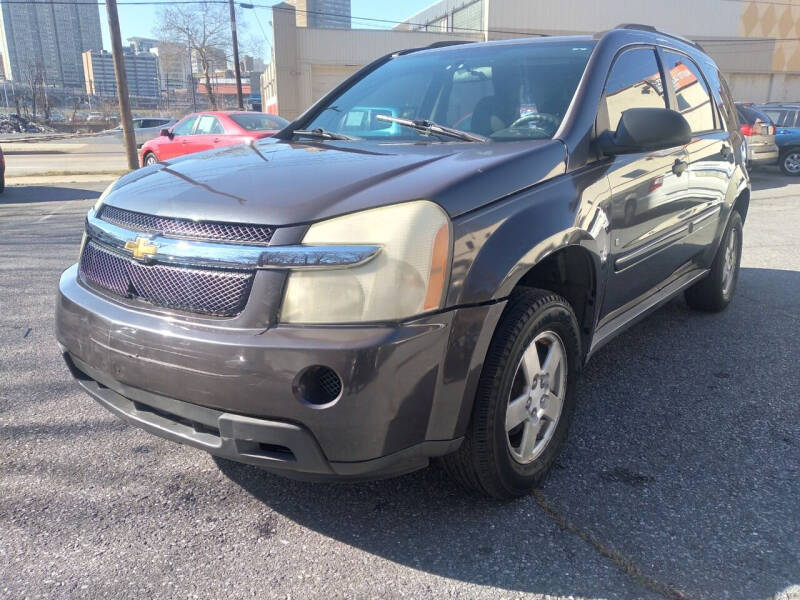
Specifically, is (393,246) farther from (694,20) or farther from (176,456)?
(694,20)

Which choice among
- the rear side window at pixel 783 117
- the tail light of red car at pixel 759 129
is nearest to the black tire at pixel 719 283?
the tail light of red car at pixel 759 129

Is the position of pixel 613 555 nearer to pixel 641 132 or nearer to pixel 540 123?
pixel 641 132

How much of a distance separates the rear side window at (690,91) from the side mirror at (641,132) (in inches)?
41.3

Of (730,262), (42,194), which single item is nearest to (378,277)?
(730,262)

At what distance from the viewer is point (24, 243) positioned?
730cm

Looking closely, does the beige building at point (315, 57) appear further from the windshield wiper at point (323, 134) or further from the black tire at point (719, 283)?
the windshield wiper at point (323, 134)

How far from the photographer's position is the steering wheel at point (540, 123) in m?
2.77

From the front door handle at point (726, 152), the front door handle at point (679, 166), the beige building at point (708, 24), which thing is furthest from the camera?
the beige building at point (708, 24)

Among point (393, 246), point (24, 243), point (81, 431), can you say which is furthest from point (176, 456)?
point (24, 243)

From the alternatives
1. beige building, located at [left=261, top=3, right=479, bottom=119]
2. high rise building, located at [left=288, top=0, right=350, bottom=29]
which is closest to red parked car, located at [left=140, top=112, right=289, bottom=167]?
beige building, located at [left=261, top=3, right=479, bottom=119]

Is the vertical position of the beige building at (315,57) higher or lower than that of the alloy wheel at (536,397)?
higher

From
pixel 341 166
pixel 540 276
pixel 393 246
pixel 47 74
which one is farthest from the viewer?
pixel 47 74

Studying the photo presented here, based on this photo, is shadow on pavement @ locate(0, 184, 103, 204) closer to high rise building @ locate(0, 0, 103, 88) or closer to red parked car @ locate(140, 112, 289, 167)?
red parked car @ locate(140, 112, 289, 167)

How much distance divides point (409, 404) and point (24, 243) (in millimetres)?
6874
